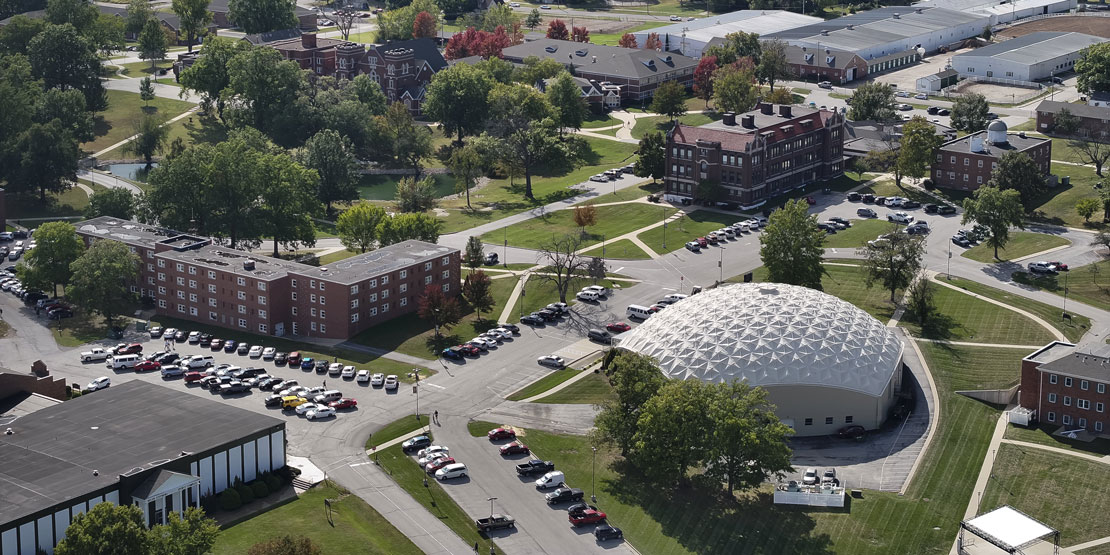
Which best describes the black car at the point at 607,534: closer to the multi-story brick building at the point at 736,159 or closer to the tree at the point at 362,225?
the tree at the point at 362,225

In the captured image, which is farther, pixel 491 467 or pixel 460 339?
pixel 460 339

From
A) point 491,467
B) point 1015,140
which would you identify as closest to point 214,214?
point 491,467

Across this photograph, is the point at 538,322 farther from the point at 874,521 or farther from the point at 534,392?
the point at 874,521

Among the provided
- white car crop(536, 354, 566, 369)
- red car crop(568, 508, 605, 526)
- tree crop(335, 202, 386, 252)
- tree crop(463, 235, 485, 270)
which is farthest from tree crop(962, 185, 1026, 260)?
red car crop(568, 508, 605, 526)

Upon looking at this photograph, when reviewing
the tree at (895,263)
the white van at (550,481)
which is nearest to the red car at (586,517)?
the white van at (550,481)

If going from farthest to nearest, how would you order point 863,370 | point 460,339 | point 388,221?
point 388,221, point 460,339, point 863,370

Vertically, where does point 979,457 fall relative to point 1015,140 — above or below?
below

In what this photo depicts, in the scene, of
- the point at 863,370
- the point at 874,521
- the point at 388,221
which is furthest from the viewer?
the point at 388,221
